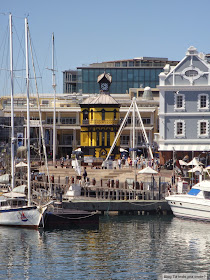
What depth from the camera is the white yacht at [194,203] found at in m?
61.1

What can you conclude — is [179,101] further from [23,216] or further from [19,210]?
[23,216]

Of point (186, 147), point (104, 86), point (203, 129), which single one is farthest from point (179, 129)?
point (104, 86)

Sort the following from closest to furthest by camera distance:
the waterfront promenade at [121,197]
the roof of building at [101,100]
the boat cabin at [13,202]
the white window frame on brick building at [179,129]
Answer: the boat cabin at [13,202] → the waterfront promenade at [121,197] → the white window frame on brick building at [179,129] → the roof of building at [101,100]

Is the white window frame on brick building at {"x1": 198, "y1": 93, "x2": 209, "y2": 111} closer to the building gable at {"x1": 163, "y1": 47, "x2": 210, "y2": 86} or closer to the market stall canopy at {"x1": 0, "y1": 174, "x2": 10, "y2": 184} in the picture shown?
the building gable at {"x1": 163, "y1": 47, "x2": 210, "y2": 86}

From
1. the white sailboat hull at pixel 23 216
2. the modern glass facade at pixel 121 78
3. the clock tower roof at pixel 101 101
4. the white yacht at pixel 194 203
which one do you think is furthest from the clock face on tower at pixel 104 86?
the white sailboat hull at pixel 23 216

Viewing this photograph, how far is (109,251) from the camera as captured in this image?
4766 cm

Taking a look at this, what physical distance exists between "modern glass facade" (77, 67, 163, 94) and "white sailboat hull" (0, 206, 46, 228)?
9422 cm

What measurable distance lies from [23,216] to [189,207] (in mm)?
14903

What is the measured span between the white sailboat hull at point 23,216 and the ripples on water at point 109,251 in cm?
77

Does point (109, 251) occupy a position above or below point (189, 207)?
below

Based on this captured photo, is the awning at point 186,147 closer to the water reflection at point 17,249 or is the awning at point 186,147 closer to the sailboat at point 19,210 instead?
the sailboat at point 19,210

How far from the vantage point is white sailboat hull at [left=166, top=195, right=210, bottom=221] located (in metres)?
61.1

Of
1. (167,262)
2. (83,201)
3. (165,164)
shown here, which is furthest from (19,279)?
(165,164)

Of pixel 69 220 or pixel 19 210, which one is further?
pixel 69 220
